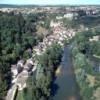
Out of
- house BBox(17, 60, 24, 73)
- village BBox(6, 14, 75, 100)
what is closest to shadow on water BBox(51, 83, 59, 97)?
village BBox(6, 14, 75, 100)

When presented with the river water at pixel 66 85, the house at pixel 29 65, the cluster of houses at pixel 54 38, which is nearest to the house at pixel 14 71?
the house at pixel 29 65

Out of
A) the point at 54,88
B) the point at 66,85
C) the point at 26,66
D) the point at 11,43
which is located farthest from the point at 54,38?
the point at 54,88

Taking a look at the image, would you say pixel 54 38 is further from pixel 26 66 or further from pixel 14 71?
pixel 14 71

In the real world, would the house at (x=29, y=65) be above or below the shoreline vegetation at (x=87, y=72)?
below

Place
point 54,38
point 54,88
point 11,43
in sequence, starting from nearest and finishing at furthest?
point 54,88 < point 11,43 < point 54,38

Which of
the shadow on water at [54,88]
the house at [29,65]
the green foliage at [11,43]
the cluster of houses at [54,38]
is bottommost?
the cluster of houses at [54,38]

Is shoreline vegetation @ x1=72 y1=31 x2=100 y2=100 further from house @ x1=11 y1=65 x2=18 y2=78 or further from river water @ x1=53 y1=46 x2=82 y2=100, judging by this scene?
house @ x1=11 y1=65 x2=18 y2=78

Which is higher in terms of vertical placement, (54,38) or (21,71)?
(21,71)

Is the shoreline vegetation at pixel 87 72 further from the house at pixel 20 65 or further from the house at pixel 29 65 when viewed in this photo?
the house at pixel 20 65
